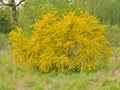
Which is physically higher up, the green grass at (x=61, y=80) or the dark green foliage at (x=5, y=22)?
the dark green foliage at (x=5, y=22)

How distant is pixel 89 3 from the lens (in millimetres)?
25656

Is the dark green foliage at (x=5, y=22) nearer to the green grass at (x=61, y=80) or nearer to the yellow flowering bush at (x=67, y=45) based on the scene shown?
the yellow flowering bush at (x=67, y=45)

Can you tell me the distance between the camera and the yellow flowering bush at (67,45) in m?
10.2

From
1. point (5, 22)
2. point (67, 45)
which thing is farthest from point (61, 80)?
point (5, 22)

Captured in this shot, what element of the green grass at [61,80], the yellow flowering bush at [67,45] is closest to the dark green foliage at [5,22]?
the yellow flowering bush at [67,45]

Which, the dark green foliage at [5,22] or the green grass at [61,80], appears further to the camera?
the dark green foliage at [5,22]

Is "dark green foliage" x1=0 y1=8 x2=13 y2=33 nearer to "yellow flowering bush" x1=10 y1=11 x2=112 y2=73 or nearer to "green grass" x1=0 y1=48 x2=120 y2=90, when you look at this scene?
"yellow flowering bush" x1=10 y1=11 x2=112 y2=73

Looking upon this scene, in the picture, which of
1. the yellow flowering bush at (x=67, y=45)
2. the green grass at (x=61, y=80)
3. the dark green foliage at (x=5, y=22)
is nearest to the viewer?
the green grass at (x=61, y=80)

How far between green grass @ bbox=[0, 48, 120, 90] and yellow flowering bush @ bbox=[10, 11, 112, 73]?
339mm

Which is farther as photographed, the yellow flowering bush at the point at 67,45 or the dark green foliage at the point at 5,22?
the dark green foliage at the point at 5,22

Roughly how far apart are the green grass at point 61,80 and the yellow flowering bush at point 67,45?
34cm

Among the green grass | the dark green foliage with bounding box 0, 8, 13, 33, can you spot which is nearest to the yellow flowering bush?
the green grass

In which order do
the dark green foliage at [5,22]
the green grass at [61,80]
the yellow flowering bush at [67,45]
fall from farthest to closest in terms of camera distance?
the dark green foliage at [5,22] → the yellow flowering bush at [67,45] → the green grass at [61,80]

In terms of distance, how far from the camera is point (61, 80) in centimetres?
910
